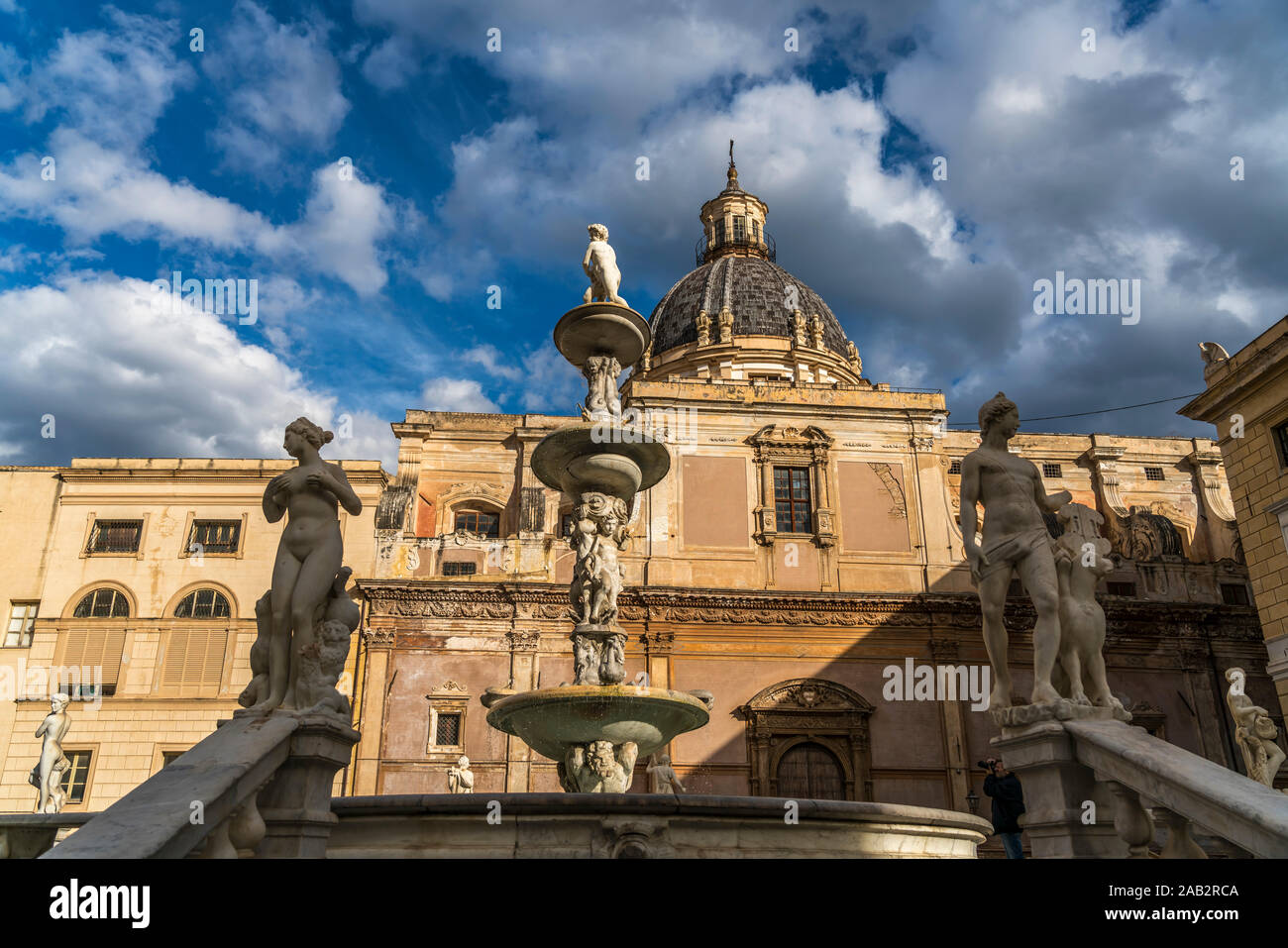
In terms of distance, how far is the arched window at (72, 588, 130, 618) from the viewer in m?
27.5

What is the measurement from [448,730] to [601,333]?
54.2 feet

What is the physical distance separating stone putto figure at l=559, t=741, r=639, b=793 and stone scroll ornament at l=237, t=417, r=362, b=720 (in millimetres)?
3805

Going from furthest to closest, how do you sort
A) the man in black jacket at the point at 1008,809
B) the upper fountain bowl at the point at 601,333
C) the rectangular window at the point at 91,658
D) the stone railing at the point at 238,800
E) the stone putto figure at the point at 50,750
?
the rectangular window at the point at 91,658 → the stone putto figure at the point at 50,750 → the upper fountain bowl at the point at 601,333 → the man in black jacket at the point at 1008,809 → the stone railing at the point at 238,800

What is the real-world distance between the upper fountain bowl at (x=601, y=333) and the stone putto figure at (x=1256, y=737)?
10328mm

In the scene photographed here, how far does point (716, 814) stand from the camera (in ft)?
21.6

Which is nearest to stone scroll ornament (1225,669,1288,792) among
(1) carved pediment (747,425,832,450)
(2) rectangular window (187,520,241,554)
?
(1) carved pediment (747,425,832,450)

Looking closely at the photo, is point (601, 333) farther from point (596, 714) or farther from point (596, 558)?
point (596, 714)

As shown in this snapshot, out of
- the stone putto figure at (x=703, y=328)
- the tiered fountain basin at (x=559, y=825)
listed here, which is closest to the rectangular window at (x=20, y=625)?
the stone putto figure at (x=703, y=328)

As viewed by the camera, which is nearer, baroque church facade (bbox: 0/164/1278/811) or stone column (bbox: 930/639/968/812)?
stone column (bbox: 930/639/968/812)

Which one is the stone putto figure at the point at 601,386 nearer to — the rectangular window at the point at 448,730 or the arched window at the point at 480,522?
the rectangular window at the point at 448,730

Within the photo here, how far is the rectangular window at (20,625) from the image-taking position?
27.4 metres

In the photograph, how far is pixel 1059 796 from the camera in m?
5.92

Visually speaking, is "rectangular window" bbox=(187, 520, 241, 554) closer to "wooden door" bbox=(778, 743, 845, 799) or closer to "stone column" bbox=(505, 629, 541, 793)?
"stone column" bbox=(505, 629, 541, 793)

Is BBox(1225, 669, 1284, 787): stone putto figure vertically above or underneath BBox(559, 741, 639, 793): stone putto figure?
above
